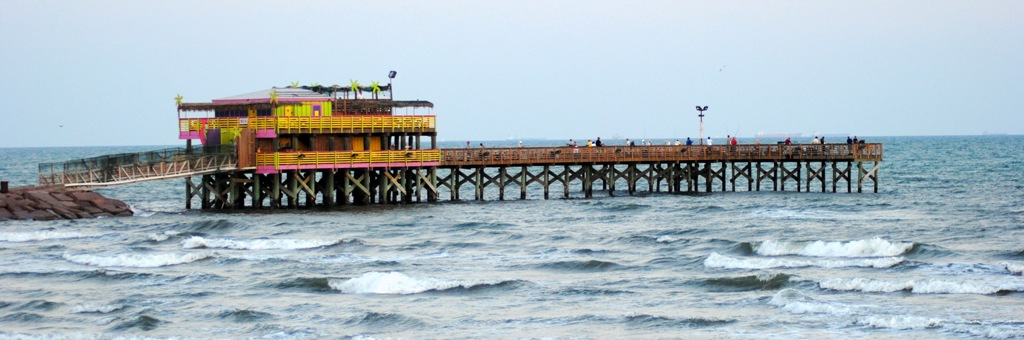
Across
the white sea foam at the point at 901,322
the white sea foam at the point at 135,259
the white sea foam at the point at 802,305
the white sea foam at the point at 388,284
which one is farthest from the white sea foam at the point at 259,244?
the white sea foam at the point at 901,322

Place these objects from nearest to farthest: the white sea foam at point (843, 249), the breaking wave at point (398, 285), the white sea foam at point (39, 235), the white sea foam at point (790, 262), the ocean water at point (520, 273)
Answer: the ocean water at point (520, 273) → the breaking wave at point (398, 285) → the white sea foam at point (790, 262) → the white sea foam at point (843, 249) → the white sea foam at point (39, 235)

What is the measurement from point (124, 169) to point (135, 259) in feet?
37.2

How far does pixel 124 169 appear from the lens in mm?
48875

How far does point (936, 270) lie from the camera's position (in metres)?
34.7

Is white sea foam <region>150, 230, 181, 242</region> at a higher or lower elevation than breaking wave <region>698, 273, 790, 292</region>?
higher

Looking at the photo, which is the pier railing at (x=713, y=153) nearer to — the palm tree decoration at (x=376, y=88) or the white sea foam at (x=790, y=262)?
the palm tree decoration at (x=376, y=88)

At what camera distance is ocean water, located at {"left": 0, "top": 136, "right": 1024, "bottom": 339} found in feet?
92.0

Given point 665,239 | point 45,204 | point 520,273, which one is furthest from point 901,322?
point 45,204

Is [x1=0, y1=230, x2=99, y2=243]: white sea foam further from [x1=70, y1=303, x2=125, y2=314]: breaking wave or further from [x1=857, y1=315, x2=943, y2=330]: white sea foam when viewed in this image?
[x1=857, y1=315, x2=943, y2=330]: white sea foam

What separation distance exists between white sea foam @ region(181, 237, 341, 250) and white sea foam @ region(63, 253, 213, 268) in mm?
2885

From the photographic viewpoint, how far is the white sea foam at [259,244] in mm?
42094

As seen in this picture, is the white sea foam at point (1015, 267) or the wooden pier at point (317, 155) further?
the wooden pier at point (317, 155)

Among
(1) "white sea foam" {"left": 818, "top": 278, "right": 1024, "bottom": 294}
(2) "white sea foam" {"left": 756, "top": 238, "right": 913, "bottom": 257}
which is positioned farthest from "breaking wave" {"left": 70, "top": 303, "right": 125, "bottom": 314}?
(2) "white sea foam" {"left": 756, "top": 238, "right": 913, "bottom": 257}

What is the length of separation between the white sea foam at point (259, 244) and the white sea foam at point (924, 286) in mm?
16921
